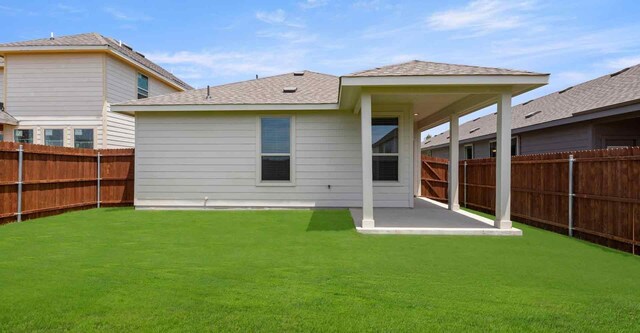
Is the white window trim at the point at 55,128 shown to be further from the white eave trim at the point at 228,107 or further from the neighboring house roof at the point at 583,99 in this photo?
the neighboring house roof at the point at 583,99

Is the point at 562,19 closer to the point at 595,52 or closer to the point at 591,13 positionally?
the point at 591,13

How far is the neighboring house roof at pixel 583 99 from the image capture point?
33.1 ft

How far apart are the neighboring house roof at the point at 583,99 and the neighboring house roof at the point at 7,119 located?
17428 millimetres

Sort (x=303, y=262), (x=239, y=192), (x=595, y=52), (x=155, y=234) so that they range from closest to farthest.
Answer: (x=303, y=262)
(x=155, y=234)
(x=239, y=192)
(x=595, y=52)

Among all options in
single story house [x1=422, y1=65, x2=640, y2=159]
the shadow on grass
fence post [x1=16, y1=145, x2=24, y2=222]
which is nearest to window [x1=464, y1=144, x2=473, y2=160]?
single story house [x1=422, y1=65, x2=640, y2=159]

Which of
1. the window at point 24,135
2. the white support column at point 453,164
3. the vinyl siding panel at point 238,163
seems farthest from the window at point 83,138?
the white support column at point 453,164

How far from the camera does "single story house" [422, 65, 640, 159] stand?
9906 millimetres

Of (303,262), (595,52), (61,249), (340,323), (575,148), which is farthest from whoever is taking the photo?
(595,52)

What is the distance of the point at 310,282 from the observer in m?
3.89

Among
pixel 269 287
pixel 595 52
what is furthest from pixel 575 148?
pixel 269 287

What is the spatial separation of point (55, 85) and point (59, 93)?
32 cm

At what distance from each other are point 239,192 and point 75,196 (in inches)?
173

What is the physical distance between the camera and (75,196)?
10.4 metres

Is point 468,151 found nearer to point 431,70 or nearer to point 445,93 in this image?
point 445,93
